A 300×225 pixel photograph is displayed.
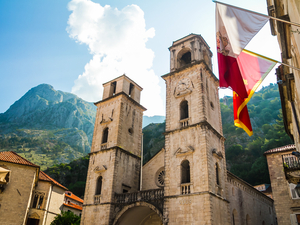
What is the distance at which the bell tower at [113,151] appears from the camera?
21.7 metres

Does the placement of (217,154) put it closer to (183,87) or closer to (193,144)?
(193,144)

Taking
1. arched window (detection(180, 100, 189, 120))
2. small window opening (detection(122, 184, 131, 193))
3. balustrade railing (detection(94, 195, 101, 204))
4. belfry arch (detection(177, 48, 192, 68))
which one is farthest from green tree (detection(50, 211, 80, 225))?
belfry arch (detection(177, 48, 192, 68))

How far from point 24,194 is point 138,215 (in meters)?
12.0

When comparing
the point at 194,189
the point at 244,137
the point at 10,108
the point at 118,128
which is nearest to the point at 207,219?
the point at 194,189

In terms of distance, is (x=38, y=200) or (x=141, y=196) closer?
(x=141, y=196)

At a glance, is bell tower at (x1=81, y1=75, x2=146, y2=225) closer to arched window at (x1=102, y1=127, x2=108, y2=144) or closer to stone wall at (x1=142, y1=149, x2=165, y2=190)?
arched window at (x1=102, y1=127, x2=108, y2=144)

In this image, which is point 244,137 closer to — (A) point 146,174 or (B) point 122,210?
(A) point 146,174

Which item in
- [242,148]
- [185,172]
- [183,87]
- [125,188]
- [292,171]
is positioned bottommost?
[125,188]

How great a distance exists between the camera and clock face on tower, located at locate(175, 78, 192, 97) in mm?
21273

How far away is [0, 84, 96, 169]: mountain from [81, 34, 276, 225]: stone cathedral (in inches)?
2678

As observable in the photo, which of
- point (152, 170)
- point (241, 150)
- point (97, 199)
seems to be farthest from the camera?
point (241, 150)

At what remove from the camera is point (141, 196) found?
19.9 m

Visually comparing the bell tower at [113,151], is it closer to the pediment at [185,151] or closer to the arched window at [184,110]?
the pediment at [185,151]

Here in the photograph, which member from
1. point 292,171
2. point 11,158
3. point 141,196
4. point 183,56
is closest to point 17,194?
point 11,158
